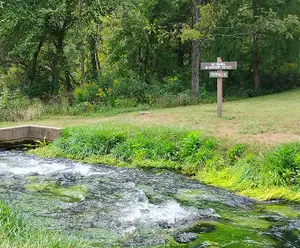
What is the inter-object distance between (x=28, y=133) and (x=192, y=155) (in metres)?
5.22

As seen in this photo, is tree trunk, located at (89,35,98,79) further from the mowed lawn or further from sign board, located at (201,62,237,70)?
sign board, located at (201,62,237,70)

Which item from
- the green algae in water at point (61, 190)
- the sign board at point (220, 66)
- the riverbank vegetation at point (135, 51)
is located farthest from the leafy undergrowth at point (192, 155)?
the riverbank vegetation at point (135, 51)

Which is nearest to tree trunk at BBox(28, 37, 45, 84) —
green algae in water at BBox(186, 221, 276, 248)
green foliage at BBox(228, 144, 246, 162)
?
green foliage at BBox(228, 144, 246, 162)

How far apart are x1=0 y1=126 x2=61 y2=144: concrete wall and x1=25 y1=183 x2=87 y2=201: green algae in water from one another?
152 inches

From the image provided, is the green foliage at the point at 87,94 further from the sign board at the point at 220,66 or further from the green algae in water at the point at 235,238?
the green algae in water at the point at 235,238

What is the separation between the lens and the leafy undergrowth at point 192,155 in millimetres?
6547

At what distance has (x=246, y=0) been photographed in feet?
59.7

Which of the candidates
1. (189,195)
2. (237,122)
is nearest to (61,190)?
(189,195)

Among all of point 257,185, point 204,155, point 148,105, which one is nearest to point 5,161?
point 204,155

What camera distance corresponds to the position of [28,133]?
36.5ft

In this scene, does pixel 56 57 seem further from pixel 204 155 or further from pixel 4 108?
pixel 204 155

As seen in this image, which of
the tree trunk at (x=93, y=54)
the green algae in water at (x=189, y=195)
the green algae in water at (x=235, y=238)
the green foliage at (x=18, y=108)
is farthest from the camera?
the tree trunk at (x=93, y=54)

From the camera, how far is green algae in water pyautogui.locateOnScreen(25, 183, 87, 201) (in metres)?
6.05

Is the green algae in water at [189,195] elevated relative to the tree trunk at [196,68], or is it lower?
lower
